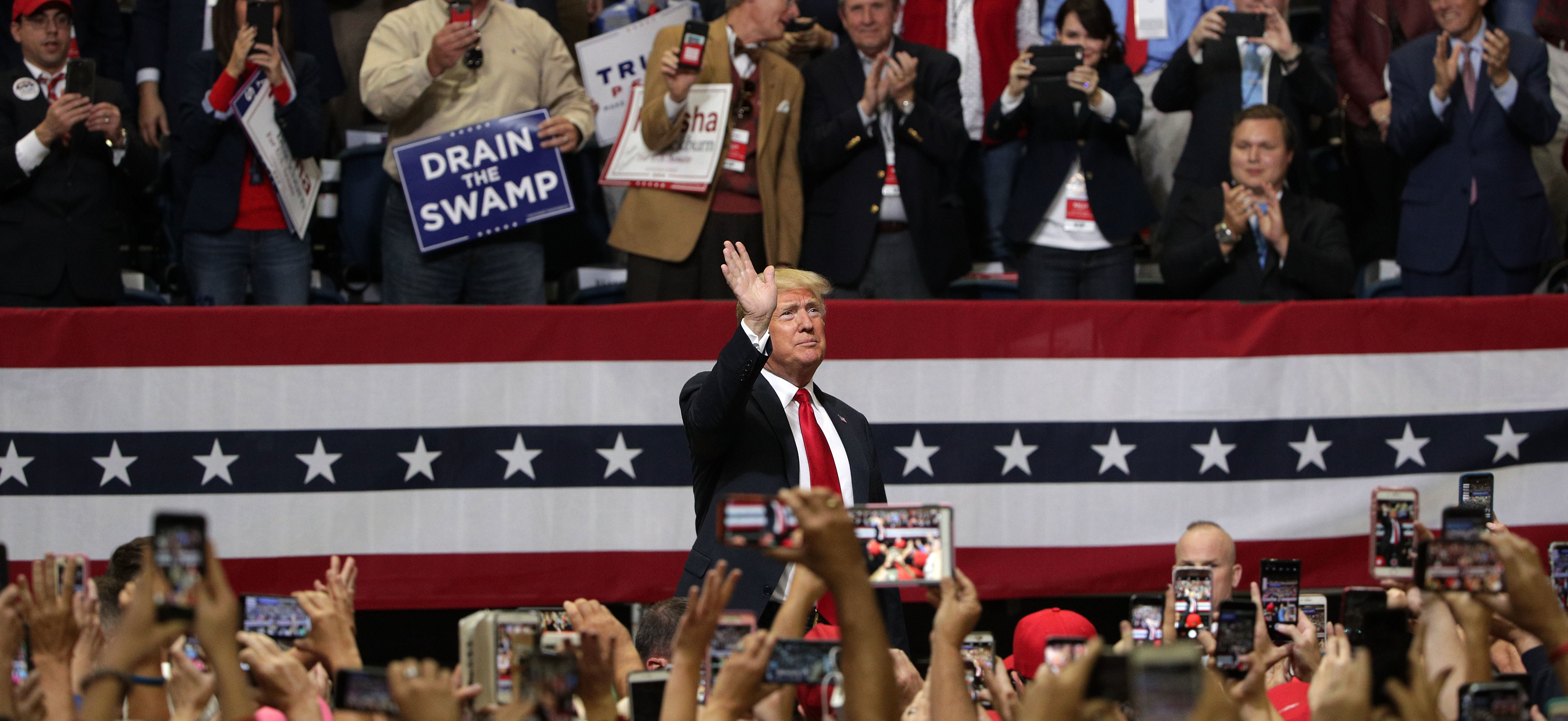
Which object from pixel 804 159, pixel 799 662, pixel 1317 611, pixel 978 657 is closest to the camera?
pixel 799 662

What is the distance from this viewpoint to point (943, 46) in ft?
24.9

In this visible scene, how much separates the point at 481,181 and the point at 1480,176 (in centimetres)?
421

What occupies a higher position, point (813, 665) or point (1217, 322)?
point (1217, 322)

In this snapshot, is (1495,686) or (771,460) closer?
(1495,686)

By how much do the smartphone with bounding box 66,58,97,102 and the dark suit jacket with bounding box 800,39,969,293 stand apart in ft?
9.44

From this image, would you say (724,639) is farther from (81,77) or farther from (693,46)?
(81,77)

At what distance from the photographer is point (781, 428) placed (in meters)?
4.50

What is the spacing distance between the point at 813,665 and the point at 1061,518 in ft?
12.2

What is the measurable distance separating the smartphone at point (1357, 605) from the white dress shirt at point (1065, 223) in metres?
3.34

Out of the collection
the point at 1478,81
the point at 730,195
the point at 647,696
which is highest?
the point at 1478,81

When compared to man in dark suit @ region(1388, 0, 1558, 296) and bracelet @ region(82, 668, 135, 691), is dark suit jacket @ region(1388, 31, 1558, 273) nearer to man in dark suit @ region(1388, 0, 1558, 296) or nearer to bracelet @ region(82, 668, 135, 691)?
man in dark suit @ region(1388, 0, 1558, 296)

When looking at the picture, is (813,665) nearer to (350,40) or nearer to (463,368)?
(463,368)

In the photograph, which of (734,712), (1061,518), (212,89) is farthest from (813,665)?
(212,89)

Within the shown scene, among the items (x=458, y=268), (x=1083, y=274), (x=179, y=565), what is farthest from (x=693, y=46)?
(x=179, y=565)
